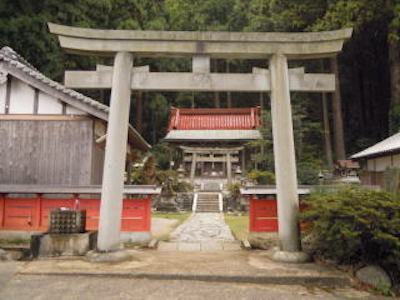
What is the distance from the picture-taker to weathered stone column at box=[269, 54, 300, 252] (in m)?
6.15

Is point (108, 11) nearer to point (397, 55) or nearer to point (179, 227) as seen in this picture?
point (179, 227)

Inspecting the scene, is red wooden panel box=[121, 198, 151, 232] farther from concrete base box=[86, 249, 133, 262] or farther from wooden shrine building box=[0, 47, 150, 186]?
concrete base box=[86, 249, 133, 262]

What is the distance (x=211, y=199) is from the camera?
21.1m

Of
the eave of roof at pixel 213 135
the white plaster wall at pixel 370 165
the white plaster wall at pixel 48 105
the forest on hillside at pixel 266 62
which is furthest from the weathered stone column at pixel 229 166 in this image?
the white plaster wall at pixel 48 105

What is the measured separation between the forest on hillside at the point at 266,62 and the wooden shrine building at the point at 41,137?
942 cm

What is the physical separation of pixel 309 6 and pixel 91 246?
21.0 m

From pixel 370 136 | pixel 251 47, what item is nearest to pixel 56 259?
pixel 251 47

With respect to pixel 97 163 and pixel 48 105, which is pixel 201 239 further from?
pixel 48 105

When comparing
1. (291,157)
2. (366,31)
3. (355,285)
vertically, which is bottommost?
(355,285)

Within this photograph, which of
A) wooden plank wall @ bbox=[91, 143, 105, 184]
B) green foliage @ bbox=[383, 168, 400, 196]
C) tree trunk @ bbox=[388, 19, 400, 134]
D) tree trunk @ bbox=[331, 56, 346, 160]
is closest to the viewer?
green foliage @ bbox=[383, 168, 400, 196]

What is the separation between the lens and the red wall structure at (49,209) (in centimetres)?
923

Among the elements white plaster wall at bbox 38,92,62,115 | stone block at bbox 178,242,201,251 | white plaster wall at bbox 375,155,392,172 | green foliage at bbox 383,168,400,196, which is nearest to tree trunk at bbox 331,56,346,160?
white plaster wall at bbox 375,155,392,172

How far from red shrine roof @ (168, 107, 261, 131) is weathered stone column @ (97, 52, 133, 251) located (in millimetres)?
18444

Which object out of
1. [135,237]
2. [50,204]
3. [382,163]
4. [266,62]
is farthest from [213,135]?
[50,204]
